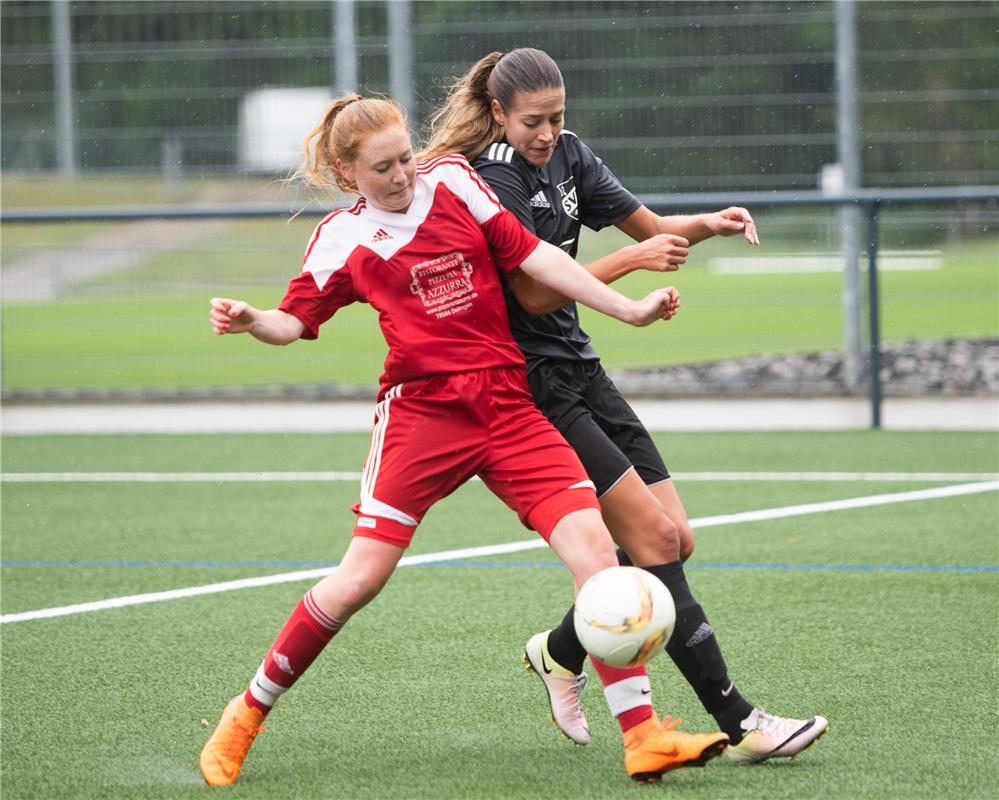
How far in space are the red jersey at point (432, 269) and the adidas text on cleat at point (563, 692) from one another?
95 cm

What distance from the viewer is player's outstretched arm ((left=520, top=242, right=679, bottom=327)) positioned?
3652 mm

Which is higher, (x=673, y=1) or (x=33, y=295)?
(x=673, y=1)

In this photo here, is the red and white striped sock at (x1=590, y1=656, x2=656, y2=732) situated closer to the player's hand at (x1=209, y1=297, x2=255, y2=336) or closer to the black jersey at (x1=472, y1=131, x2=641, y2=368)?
the black jersey at (x1=472, y1=131, x2=641, y2=368)

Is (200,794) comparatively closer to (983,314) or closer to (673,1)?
(673,1)

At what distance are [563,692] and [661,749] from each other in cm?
54

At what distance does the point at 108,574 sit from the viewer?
646 centimetres

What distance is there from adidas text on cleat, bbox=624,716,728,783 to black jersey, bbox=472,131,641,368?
39.5 inches

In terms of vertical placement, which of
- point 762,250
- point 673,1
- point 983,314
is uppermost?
point 673,1

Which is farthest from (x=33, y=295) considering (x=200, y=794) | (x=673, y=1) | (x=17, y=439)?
(x=200, y=794)

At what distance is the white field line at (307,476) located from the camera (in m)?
8.32

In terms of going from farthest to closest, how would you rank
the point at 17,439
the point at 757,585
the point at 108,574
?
the point at 17,439 < the point at 108,574 < the point at 757,585

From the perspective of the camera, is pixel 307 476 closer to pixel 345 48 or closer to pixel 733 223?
pixel 345 48

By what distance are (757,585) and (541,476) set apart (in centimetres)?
235

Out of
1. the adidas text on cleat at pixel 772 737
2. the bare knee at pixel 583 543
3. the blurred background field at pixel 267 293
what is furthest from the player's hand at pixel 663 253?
the blurred background field at pixel 267 293
